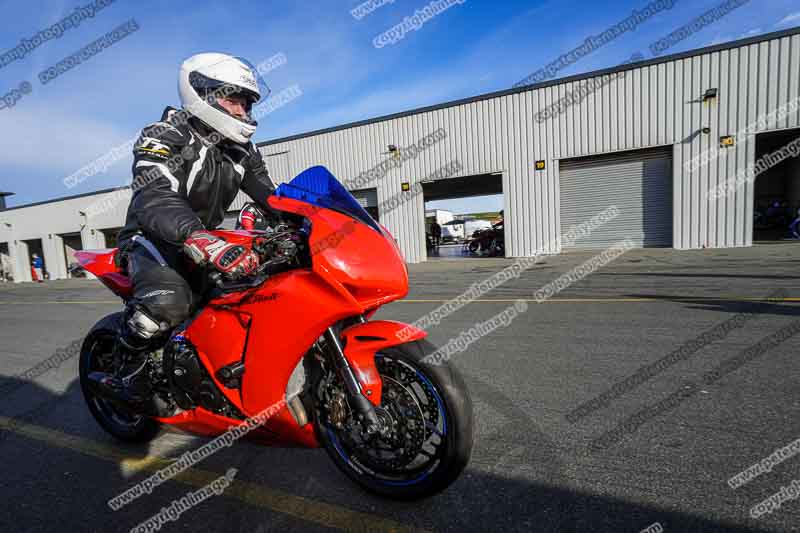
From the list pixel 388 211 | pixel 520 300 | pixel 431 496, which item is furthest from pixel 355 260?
pixel 388 211

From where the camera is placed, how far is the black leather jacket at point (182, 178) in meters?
2.12

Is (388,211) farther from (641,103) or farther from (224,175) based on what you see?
(224,175)

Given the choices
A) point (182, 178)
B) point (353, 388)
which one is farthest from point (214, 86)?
point (353, 388)

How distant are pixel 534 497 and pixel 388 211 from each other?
651 inches

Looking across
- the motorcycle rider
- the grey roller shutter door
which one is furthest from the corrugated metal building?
the motorcycle rider

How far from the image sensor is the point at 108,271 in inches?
111

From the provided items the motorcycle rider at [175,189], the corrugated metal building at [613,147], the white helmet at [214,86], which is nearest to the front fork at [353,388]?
the motorcycle rider at [175,189]

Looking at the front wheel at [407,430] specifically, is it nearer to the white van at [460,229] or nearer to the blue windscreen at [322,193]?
the blue windscreen at [322,193]

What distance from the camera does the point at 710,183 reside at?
13320mm

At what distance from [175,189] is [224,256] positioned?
2.52 ft

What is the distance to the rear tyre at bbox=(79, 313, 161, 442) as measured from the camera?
276cm

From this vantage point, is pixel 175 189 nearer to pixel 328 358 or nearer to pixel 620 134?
pixel 328 358

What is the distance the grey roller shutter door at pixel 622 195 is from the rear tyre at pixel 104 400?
1513cm

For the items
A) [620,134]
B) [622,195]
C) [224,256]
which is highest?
[620,134]
